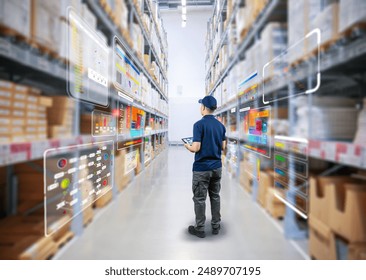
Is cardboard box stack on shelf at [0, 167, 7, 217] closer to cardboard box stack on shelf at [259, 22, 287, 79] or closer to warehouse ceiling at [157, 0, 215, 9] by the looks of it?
cardboard box stack on shelf at [259, 22, 287, 79]

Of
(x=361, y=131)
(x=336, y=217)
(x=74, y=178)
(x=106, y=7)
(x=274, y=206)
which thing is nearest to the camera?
(x=361, y=131)

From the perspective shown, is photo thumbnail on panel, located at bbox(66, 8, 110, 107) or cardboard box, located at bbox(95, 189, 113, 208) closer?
photo thumbnail on panel, located at bbox(66, 8, 110, 107)

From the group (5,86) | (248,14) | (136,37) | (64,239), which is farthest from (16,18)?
(136,37)

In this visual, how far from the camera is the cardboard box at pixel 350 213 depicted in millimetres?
1164

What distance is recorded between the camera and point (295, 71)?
1576 mm

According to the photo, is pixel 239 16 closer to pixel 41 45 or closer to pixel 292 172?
pixel 292 172

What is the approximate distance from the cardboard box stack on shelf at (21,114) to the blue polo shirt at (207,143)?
987 millimetres

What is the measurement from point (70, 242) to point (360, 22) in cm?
205

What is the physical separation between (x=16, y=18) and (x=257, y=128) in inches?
72.5

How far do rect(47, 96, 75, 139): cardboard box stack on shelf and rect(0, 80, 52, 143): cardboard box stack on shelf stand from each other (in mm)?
107

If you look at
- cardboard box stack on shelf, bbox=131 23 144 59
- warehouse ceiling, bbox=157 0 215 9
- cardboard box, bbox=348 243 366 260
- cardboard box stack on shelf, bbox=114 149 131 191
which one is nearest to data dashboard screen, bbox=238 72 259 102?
cardboard box, bbox=348 243 366 260

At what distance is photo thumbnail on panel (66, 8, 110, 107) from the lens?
1671 millimetres

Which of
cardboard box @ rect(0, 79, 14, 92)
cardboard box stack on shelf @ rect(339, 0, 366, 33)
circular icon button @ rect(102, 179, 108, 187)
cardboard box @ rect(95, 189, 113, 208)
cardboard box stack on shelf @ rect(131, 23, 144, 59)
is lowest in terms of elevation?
cardboard box @ rect(95, 189, 113, 208)

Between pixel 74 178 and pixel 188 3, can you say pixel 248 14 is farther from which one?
pixel 188 3
